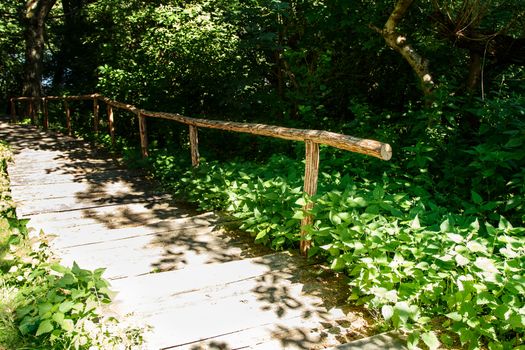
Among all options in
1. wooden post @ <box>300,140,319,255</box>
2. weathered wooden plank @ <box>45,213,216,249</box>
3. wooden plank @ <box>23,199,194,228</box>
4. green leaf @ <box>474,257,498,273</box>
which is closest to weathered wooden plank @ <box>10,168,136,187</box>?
wooden plank @ <box>23,199,194,228</box>

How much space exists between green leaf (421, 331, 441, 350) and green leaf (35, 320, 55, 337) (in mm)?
2146

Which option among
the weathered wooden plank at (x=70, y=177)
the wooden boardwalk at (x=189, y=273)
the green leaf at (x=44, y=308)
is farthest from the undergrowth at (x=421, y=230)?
the green leaf at (x=44, y=308)

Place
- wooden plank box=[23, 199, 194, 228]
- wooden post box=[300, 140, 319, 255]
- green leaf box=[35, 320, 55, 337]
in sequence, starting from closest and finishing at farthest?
green leaf box=[35, 320, 55, 337] → wooden post box=[300, 140, 319, 255] → wooden plank box=[23, 199, 194, 228]

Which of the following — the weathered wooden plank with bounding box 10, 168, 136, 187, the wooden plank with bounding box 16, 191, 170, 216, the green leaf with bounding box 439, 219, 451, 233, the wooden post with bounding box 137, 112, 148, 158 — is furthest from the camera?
the wooden post with bounding box 137, 112, 148, 158

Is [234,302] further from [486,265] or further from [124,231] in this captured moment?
[124,231]

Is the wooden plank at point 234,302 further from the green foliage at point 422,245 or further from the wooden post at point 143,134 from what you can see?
the wooden post at point 143,134

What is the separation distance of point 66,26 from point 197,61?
11.2 metres

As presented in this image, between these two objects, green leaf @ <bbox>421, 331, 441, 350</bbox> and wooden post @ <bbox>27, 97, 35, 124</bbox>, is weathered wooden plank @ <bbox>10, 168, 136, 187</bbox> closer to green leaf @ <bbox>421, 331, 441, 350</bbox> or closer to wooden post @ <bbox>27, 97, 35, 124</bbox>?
green leaf @ <bbox>421, 331, 441, 350</bbox>

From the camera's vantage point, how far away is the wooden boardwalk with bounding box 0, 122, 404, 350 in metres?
2.75

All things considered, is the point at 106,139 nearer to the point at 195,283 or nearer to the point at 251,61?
the point at 251,61

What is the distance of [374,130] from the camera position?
21.7 feet

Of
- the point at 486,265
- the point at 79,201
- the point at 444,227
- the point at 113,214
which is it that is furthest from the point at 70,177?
the point at 486,265

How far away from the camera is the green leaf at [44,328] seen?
7.75 feet

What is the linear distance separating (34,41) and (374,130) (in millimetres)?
13563
